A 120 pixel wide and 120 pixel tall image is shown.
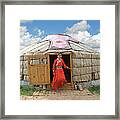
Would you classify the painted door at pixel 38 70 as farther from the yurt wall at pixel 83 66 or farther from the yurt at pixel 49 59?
the yurt wall at pixel 83 66

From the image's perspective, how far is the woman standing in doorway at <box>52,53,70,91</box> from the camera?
4141 mm

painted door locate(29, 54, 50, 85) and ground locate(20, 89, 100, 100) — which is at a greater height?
painted door locate(29, 54, 50, 85)

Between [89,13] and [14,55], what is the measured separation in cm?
38

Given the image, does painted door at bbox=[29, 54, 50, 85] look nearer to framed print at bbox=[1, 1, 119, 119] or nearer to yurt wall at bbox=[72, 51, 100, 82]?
framed print at bbox=[1, 1, 119, 119]

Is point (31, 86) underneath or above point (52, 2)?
underneath

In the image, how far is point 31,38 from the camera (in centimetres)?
414

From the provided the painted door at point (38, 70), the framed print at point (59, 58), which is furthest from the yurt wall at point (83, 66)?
the painted door at point (38, 70)

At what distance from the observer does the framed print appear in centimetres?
414

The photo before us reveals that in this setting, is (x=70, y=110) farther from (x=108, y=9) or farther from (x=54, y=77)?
(x=108, y=9)

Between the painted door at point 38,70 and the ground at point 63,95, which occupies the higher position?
the painted door at point 38,70

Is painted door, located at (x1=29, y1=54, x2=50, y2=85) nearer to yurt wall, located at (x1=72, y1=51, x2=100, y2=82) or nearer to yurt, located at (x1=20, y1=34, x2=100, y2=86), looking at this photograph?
yurt, located at (x1=20, y1=34, x2=100, y2=86)

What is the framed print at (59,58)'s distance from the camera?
414 centimetres

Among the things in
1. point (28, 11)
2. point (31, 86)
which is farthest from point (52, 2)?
point (31, 86)

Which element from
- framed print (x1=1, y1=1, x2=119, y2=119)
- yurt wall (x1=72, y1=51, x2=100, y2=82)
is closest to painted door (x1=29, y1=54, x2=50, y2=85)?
framed print (x1=1, y1=1, x2=119, y2=119)
